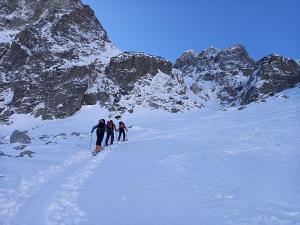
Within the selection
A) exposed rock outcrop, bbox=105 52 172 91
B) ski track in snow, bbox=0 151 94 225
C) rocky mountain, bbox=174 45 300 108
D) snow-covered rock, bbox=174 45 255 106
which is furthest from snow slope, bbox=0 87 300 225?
snow-covered rock, bbox=174 45 255 106

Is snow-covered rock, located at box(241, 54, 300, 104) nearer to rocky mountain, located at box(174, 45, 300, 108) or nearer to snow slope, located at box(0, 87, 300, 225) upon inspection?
rocky mountain, located at box(174, 45, 300, 108)

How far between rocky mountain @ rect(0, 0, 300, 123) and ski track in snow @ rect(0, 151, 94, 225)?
143 feet

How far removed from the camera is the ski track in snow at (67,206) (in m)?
9.12

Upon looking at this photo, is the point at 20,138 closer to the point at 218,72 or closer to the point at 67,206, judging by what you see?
the point at 67,206

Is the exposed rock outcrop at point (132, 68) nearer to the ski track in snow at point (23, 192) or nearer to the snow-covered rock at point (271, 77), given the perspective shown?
the snow-covered rock at point (271, 77)

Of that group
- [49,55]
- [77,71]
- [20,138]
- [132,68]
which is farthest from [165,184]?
[49,55]

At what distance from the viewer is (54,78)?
68312mm

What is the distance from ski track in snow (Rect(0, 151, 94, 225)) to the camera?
9.65m

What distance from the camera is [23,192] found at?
38.7ft

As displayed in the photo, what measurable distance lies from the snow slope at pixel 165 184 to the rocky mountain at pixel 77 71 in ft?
128

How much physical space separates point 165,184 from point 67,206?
3.66 m

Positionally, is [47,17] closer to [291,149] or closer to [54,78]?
[54,78]

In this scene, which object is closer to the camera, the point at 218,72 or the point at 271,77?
the point at 271,77

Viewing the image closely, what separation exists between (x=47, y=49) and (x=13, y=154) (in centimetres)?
5741
